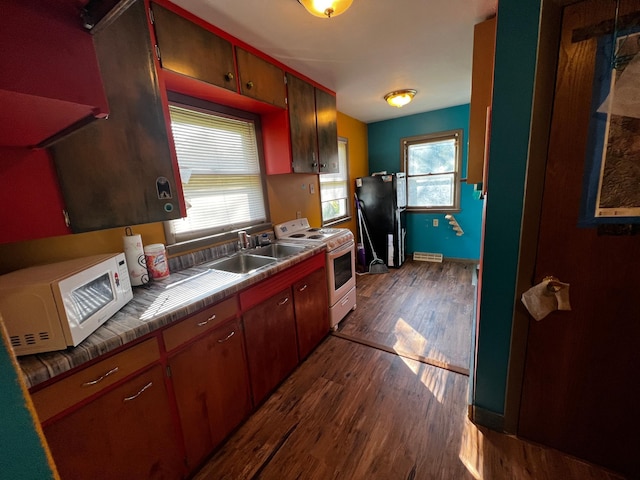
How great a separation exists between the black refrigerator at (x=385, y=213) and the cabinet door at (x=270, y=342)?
8.68 feet

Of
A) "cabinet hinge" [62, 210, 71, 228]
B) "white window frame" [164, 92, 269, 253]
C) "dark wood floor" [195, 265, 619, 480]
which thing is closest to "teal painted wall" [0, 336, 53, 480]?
"cabinet hinge" [62, 210, 71, 228]

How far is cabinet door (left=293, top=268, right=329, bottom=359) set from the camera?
2019mm

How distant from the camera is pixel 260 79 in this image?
198 cm

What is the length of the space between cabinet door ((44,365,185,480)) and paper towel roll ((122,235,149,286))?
23.3 inches

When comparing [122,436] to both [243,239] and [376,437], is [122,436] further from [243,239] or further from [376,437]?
[243,239]

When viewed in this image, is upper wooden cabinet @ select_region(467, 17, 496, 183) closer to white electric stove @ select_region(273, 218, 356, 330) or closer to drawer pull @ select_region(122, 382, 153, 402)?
white electric stove @ select_region(273, 218, 356, 330)

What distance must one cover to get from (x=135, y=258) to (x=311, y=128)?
196 cm

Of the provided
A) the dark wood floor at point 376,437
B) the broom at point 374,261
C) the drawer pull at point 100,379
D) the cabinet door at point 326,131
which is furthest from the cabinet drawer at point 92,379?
the broom at point 374,261

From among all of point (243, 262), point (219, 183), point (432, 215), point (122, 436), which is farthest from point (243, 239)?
point (432, 215)

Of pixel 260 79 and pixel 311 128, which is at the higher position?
pixel 260 79

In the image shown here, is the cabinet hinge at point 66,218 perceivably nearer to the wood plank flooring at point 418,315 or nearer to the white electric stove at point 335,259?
the white electric stove at point 335,259

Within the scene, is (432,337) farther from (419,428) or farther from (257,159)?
(257,159)

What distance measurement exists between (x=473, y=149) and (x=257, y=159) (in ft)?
5.89

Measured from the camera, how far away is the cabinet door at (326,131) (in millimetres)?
2754
